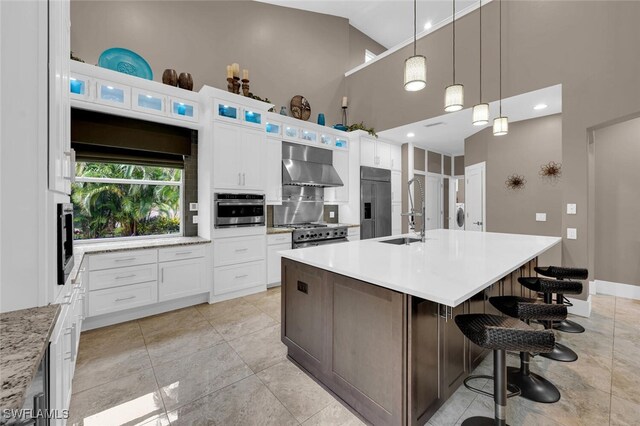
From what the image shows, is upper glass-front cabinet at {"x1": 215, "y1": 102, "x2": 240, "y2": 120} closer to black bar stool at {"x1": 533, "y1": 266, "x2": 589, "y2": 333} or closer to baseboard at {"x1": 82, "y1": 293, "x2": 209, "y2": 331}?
baseboard at {"x1": 82, "y1": 293, "x2": 209, "y2": 331}

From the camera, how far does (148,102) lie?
3.21 metres

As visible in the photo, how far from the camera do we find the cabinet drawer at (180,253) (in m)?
3.18

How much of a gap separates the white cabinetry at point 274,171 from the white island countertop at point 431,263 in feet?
7.19

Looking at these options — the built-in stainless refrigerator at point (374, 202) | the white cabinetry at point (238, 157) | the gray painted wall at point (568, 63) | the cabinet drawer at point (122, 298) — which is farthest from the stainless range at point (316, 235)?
the gray painted wall at point (568, 63)

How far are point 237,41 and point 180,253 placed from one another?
363 centimetres

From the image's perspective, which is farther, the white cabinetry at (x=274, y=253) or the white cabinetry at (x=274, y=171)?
the white cabinetry at (x=274, y=171)

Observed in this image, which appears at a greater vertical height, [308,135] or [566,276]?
[308,135]

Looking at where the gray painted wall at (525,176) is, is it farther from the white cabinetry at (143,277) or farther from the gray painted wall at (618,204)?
the white cabinetry at (143,277)

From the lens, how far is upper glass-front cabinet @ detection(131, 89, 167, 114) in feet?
10.2

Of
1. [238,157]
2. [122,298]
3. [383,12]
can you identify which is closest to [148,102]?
[238,157]

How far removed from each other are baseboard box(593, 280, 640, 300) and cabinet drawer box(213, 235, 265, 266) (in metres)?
4.81

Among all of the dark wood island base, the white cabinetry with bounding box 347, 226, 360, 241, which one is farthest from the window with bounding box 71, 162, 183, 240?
the white cabinetry with bounding box 347, 226, 360, 241

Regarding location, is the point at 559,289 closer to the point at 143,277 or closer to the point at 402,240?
the point at 402,240

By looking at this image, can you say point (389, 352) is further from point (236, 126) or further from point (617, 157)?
point (617, 157)
